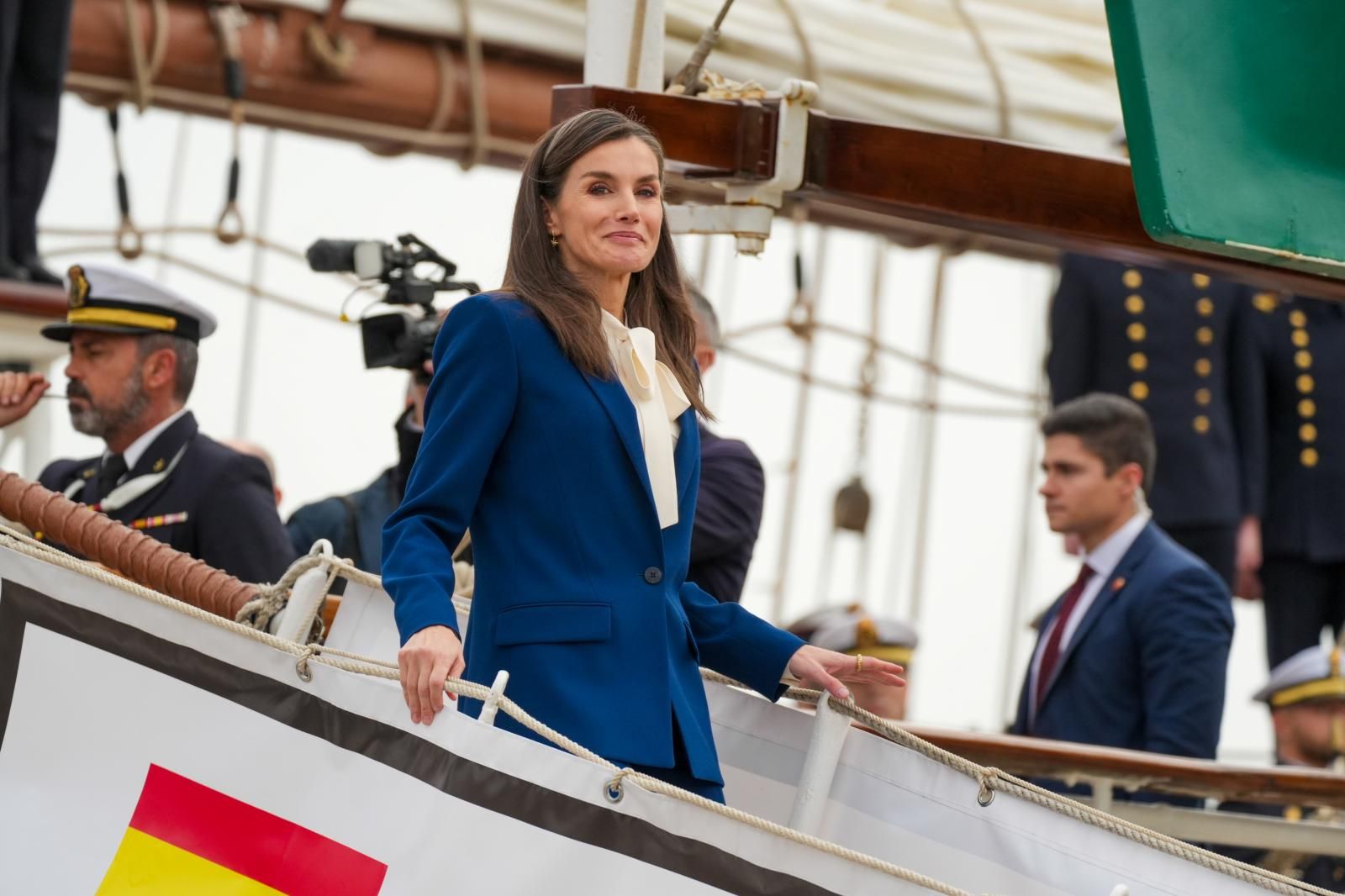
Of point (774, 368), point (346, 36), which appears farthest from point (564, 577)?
point (774, 368)

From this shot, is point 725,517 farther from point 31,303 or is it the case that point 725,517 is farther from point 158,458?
point 31,303

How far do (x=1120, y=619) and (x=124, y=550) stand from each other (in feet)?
6.41

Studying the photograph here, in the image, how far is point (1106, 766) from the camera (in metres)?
3.36

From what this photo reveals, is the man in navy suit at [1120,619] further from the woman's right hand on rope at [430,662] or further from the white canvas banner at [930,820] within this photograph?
the woman's right hand on rope at [430,662]

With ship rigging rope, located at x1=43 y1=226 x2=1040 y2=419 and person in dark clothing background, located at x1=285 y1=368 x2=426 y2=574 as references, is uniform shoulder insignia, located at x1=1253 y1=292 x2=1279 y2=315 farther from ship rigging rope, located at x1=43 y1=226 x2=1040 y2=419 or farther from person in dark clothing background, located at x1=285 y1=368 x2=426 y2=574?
person in dark clothing background, located at x1=285 y1=368 x2=426 y2=574

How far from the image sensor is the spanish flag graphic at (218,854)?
218 centimetres

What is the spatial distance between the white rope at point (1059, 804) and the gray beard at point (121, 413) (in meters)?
1.41

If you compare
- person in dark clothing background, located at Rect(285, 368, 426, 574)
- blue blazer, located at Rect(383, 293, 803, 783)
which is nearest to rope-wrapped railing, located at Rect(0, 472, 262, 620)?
blue blazer, located at Rect(383, 293, 803, 783)

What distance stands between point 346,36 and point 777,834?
3.85m

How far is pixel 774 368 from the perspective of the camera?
23.7 feet

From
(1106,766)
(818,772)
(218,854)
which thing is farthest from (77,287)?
(1106,766)

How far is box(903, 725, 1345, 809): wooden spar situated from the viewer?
334 centimetres

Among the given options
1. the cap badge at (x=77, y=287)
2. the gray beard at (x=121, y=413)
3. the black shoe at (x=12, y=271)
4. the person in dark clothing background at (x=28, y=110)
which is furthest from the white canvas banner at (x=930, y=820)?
the person in dark clothing background at (x=28, y=110)

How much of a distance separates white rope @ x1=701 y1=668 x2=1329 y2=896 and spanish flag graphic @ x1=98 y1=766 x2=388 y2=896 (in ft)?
1.91
